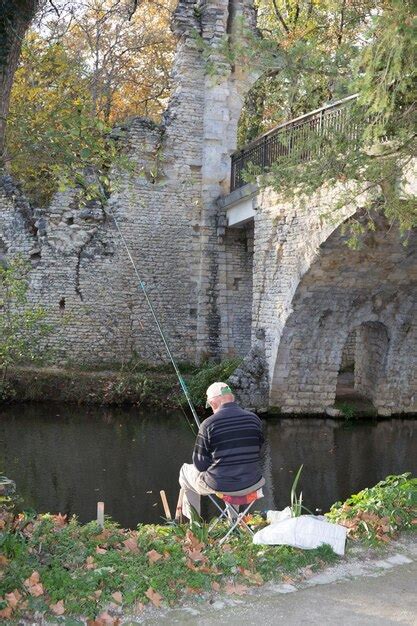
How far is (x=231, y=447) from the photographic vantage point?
4762 mm

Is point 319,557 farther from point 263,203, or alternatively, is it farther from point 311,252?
point 263,203

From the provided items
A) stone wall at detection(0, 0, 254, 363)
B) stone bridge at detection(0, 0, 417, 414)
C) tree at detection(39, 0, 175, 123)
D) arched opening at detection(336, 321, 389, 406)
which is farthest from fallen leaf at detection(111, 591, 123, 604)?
tree at detection(39, 0, 175, 123)

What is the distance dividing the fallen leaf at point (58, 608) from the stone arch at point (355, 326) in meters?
8.94

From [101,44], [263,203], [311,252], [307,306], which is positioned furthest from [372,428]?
[101,44]

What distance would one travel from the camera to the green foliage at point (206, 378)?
547 inches

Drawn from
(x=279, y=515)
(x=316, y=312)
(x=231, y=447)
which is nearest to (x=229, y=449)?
(x=231, y=447)

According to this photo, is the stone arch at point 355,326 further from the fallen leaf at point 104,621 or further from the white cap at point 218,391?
the fallen leaf at point 104,621

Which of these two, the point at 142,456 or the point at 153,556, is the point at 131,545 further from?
the point at 142,456

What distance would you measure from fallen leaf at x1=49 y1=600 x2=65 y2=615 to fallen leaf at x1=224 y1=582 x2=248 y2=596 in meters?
0.88

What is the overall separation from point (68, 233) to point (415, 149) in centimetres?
1075

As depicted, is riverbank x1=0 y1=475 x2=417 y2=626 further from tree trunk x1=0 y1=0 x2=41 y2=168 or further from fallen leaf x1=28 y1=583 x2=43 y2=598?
tree trunk x1=0 y1=0 x2=41 y2=168

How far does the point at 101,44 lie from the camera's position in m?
21.7

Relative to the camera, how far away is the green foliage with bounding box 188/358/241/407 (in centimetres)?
1390

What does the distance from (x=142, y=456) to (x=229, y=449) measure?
20.6 ft
